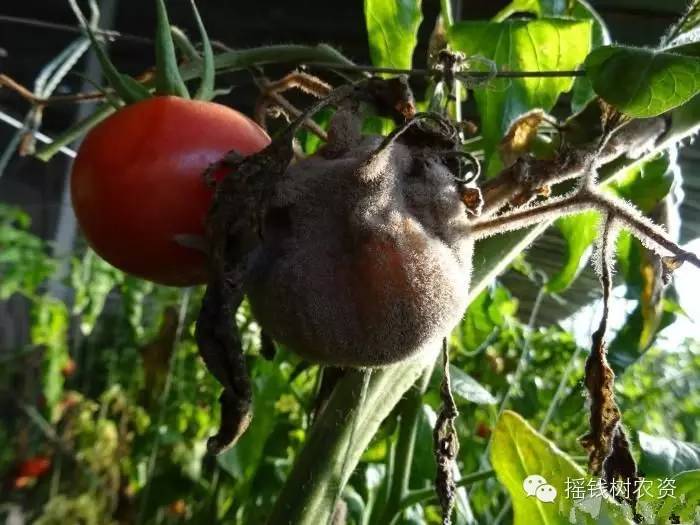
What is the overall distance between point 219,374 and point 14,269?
57.6 inches

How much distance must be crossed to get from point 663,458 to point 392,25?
429 millimetres

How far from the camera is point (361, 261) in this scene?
34 cm

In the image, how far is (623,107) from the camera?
1.33ft

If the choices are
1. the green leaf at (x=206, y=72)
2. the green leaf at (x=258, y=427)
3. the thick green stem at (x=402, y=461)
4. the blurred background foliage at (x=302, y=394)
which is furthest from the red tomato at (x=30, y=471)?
the green leaf at (x=206, y=72)

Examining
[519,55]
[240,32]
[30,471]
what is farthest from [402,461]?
[30,471]

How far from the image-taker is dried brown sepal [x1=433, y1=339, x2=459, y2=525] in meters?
0.41

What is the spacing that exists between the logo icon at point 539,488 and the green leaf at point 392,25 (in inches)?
15.6

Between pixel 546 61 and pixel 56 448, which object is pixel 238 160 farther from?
pixel 56 448

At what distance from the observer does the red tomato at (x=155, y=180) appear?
1.34 feet

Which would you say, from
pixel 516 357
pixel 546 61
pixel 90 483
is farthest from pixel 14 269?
pixel 546 61

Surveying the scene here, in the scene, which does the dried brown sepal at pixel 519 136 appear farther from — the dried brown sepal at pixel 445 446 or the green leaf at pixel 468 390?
the green leaf at pixel 468 390

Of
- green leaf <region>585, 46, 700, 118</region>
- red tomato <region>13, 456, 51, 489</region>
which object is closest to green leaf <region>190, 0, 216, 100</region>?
green leaf <region>585, 46, 700, 118</region>

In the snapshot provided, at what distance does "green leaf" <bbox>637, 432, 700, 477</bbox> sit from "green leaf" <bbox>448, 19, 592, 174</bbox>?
0.85ft

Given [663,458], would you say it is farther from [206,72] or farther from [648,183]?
[206,72]
